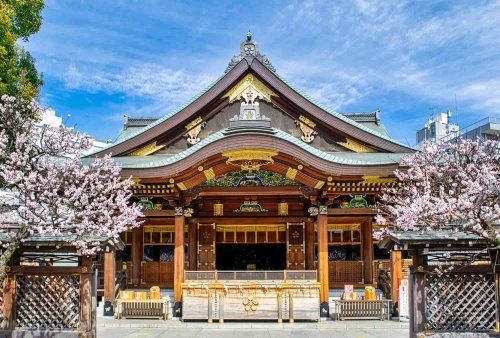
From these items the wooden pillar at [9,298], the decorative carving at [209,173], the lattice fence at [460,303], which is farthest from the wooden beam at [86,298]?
the decorative carving at [209,173]

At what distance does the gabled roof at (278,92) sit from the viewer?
1942cm

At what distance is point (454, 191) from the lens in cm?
1357

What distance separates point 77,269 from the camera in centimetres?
1084

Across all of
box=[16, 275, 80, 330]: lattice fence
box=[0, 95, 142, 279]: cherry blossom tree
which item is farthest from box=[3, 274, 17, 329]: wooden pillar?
box=[0, 95, 142, 279]: cherry blossom tree

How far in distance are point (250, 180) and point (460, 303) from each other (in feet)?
33.0

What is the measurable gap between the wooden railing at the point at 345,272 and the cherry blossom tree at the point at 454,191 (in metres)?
3.40

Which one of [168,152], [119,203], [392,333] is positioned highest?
[168,152]

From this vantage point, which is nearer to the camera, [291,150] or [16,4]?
[16,4]

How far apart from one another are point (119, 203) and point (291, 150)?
20.5 feet

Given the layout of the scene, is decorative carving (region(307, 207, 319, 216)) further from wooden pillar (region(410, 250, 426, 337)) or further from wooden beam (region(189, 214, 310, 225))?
wooden pillar (region(410, 250, 426, 337))

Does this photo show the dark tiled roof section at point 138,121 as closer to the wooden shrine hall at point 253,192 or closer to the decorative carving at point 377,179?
the wooden shrine hall at point 253,192

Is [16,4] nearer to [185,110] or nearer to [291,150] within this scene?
[185,110]

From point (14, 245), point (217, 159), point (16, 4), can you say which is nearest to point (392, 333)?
point (217, 159)

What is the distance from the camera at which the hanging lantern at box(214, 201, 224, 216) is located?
20875 millimetres
